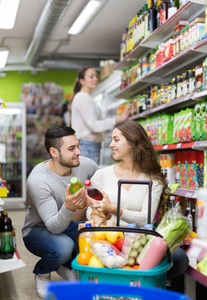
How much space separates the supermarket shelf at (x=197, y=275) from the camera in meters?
2.69

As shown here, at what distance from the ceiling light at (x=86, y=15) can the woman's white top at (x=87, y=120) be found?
188cm

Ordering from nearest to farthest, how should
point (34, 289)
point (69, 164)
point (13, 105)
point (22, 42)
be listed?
point (69, 164) → point (34, 289) → point (22, 42) → point (13, 105)

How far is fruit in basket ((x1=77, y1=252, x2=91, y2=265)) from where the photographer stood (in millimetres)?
2209

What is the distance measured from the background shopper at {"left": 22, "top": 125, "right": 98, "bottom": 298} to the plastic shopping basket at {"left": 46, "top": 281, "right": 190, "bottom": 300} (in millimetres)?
1338

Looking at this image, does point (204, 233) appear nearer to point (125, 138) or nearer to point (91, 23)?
point (125, 138)

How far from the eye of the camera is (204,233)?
5.33 ft

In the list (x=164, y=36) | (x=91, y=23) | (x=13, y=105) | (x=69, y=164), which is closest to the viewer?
(x=69, y=164)

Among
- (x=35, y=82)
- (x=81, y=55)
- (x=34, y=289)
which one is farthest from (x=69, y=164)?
(x=35, y=82)

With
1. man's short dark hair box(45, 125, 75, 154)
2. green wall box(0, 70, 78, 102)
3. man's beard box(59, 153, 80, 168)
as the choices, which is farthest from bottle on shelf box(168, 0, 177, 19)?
green wall box(0, 70, 78, 102)

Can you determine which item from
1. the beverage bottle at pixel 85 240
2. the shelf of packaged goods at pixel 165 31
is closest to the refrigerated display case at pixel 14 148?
the shelf of packaged goods at pixel 165 31

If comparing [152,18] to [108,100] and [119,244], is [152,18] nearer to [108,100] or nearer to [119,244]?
[119,244]

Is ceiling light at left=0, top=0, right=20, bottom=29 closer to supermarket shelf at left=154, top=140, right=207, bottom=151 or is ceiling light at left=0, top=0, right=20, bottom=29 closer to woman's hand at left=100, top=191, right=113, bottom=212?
supermarket shelf at left=154, top=140, right=207, bottom=151

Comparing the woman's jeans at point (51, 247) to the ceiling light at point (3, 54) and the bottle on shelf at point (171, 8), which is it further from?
the ceiling light at point (3, 54)

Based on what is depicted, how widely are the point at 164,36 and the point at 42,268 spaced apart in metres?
2.98
